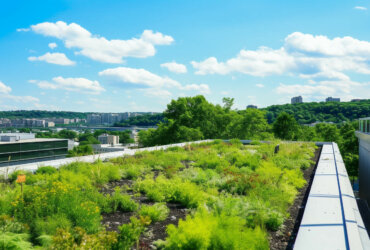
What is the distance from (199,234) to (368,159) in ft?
57.2

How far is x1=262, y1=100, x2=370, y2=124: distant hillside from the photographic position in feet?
178

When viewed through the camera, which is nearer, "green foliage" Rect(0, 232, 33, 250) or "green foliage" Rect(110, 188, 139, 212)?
"green foliage" Rect(0, 232, 33, 250)

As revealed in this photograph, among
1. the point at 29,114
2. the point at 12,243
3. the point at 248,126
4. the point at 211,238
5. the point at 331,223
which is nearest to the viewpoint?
the point at 12,243

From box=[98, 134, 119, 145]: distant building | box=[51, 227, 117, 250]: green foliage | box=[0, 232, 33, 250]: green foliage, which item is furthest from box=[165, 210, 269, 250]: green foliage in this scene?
box=[98, 134, 119, 145]: distant building

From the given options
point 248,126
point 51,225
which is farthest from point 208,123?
point 51,225

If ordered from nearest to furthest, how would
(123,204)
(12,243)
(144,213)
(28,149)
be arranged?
(12,243) < (144,213) < (123,204) < (28,149)

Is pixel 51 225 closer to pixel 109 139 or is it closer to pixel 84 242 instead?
pixel 84 242

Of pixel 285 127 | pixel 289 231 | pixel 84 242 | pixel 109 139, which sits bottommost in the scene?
pixel 109 139

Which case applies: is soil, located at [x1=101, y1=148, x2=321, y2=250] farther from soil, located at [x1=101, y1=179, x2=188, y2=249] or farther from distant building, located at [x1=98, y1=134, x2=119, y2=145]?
distant building, located at [x1=98, y1=134, x2=119, y2=145]

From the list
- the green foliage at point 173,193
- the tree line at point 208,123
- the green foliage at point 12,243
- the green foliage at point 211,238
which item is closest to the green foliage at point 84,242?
the green foliage at point 12,243

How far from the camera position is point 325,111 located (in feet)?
198

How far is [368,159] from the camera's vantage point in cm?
1644

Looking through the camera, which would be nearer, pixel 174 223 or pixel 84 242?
pixel 84 242

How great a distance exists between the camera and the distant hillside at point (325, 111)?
178 feet
